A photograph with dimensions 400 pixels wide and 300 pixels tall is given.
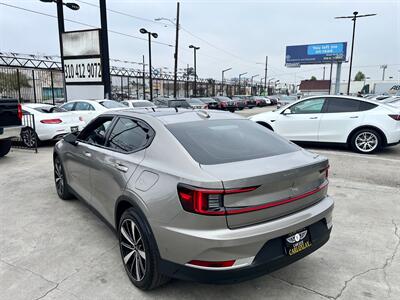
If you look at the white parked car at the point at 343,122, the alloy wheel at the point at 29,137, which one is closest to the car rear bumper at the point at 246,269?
the white parked car at the point at 343,122

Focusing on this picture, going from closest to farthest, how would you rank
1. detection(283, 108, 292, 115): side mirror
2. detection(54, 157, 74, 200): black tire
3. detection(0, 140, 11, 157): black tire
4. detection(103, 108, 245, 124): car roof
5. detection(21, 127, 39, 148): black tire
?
1. detection(103, 108, 245, 124): car roof
2. detection(54, 157, 74, 200): black tire
3. detection(0, 140, 11, 157): black tire
4. detection(283, 108, 292, 115): side mirror
5. detection(21, 127, 39, 148): black tire

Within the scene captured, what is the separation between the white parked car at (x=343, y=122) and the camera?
27.5 ft

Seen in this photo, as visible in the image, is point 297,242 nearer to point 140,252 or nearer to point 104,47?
point 140,252

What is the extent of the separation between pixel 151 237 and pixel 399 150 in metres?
9.05

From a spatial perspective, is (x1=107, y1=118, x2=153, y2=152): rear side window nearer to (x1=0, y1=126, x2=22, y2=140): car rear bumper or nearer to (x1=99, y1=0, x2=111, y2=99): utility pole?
(x1=0, y1=126, x2=22, y2=140): car rear bumper

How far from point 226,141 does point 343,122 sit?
21.9ft

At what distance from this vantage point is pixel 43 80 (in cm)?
2558

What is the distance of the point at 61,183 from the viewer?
16.8 feet

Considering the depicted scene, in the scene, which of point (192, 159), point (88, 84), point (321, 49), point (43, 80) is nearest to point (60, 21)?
point (88, 84)

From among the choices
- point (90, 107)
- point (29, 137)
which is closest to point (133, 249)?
point (29, 137)

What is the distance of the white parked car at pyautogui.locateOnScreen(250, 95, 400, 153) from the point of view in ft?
27.5

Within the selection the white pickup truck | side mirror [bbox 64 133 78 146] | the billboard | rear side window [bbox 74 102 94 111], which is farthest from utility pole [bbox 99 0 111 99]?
the billboard

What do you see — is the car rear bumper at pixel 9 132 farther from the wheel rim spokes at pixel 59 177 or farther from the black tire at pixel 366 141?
the black tire at pixel 366 141

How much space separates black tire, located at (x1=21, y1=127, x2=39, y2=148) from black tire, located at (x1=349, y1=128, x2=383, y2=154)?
8815 mm
